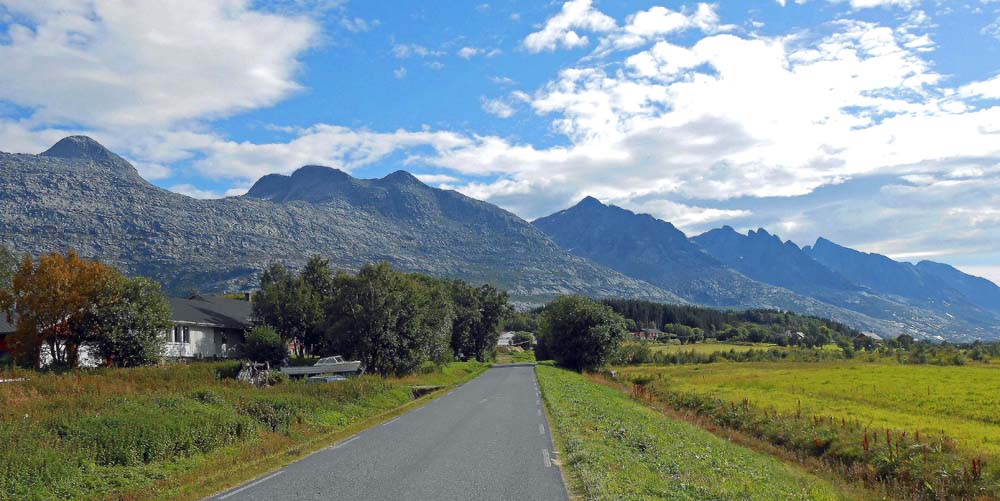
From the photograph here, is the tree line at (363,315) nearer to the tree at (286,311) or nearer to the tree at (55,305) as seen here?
the tree at (286,311)

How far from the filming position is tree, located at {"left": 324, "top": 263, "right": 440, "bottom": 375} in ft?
178

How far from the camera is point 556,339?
8700 centimetres

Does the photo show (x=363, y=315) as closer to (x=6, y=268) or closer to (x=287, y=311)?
(x=287, y=311)

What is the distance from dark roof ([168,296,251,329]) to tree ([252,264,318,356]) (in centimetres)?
289

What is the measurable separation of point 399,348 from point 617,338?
122 ft

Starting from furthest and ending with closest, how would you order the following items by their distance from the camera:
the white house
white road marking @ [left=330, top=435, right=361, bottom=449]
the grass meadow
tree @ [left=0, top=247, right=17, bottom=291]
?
tree @ [left=0, top=247, right=17, bottom=291] < the white house < the grass meadow < white road marking @ [left=330, top=435, right=361, bottom=449]

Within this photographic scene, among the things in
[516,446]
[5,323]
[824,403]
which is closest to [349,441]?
[516,446]

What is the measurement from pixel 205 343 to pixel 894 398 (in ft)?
192

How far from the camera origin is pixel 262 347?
5700cm

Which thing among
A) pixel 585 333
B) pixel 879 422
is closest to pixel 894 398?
pixel 879 422

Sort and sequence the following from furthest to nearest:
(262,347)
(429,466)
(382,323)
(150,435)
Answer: (262,347), (382,323), (150,435), (429,466)

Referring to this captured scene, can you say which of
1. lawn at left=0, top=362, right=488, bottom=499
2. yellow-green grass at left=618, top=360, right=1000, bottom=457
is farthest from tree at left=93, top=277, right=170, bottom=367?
yellow-green grass at left=618, top=360, right=1000, bottom=457

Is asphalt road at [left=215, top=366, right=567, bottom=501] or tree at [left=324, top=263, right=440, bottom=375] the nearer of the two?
asphalt road at [left=215, top=366, right=567, bottom=501]

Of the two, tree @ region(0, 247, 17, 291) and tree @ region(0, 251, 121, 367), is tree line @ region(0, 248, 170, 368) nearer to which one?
tree @ region(0, 251, 121, 367)
